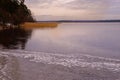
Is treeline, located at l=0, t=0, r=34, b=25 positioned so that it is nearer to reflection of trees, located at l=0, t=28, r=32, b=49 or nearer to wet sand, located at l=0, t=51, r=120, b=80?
reflection of trees, located at l=0, t=28, r=32, b=49

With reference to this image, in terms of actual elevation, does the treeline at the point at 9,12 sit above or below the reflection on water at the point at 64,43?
above

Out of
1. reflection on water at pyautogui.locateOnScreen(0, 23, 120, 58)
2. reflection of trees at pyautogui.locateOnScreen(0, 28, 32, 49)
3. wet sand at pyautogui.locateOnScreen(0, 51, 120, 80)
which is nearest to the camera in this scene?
wet sand at pyautogui.locateOnScreen(0, 51, 120, 80)

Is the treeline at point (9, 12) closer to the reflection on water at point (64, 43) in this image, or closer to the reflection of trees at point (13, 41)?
the reflection on water at point (64, 43)

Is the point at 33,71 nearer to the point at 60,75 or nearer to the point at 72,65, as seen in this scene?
the point at 60,75

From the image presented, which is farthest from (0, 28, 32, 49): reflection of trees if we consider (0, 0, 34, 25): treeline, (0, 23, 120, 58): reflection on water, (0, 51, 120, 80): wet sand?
(0, 0, 34, 25): treeline

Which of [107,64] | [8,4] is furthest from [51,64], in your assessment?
[8,4]

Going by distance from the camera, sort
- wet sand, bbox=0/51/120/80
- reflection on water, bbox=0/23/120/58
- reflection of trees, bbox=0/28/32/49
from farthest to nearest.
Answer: reflection of trees, bbox=0/28/32/49 → reflection on water, bbox=0/23/120/58 → wet sand, bbox=0/51/120/80

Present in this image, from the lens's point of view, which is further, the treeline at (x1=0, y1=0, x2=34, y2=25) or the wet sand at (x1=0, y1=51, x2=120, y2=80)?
the treeline at (x1=0, y1=0, x2=34, y2=25)

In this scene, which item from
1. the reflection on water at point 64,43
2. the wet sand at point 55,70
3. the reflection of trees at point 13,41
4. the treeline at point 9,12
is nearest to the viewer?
the wet sand at point 55,70

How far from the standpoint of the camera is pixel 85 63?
15000 mm

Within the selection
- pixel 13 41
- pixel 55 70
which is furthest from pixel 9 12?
pixel 55 70

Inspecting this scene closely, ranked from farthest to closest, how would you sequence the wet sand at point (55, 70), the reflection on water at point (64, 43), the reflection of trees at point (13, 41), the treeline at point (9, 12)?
the treeline at point (9, 12)
the reflection of trees at point (13, 41)
the reflection on water at point (64, 43)
the wet sand at point (55, 70)

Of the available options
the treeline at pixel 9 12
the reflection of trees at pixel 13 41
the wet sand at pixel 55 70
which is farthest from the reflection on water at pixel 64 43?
the treeline at pixel 9 12

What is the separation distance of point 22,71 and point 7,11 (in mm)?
56708
